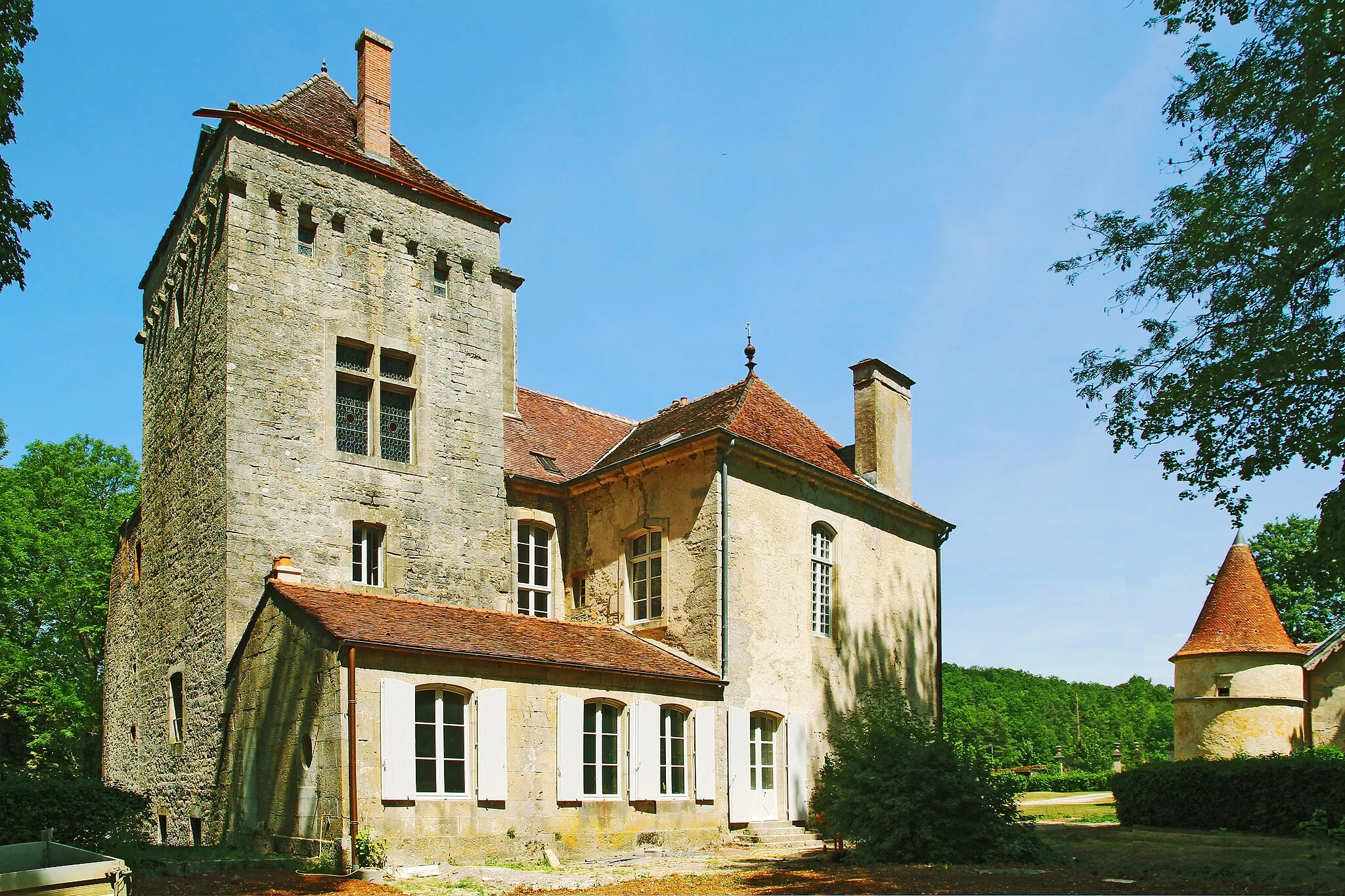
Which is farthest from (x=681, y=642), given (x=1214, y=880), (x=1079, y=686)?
(x=1079, y=686)

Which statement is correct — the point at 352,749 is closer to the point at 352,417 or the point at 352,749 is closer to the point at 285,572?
the point at 285,572

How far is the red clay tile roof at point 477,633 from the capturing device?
13.0 meters

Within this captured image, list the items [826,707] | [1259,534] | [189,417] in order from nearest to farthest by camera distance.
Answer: [189,417], [826,707], [1259,534]

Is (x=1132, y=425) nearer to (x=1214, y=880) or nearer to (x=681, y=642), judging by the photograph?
(x=1214, y=880)

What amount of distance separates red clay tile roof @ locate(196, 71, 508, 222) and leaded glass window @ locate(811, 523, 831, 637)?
848cm

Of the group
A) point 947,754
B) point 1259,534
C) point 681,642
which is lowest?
point 947,754

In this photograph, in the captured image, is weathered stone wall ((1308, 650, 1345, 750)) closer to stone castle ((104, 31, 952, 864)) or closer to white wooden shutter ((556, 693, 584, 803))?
stone castle ((104, 31, 952, 864))

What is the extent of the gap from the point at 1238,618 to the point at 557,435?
1880cm

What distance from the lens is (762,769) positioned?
1727 centimetres

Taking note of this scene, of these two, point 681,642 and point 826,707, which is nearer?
point 681,642

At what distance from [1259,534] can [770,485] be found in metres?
27.8

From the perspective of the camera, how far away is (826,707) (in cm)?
1856

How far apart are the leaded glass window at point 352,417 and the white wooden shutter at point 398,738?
5.35 metres

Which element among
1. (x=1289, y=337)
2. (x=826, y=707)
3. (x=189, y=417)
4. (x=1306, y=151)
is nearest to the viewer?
(x=1306, y=151)
